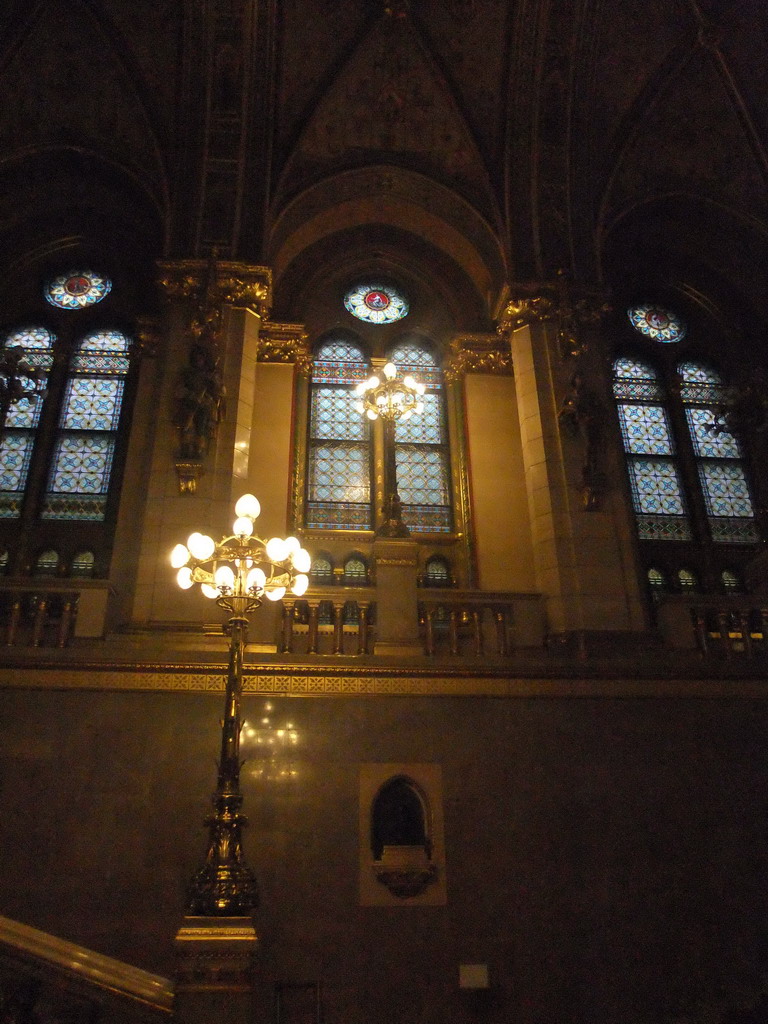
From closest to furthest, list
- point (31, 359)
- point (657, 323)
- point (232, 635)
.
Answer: point (232, 635) < point (31, 359) < point (657, 323)

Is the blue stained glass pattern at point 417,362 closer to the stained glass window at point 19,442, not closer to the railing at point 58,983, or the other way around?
the stained glass window at point 19,442

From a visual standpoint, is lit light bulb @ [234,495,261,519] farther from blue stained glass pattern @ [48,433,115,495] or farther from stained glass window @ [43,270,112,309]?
stained glass window @ [43,270,112,309]

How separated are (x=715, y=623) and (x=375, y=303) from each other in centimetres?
Result: 857

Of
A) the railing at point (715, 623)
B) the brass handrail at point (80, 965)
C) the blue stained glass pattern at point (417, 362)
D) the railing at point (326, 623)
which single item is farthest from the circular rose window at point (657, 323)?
the brass handrail at point (80, 965)

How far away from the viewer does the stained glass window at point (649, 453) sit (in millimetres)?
13930

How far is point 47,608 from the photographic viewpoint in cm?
938

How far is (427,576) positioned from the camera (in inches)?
509

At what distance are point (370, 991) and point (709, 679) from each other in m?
5.05

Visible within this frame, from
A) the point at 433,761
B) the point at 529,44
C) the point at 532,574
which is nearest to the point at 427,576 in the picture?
the point at 532,574

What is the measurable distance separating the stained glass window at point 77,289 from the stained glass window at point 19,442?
1197 millimetres

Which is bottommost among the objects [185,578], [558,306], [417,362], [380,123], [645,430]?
[185,578]

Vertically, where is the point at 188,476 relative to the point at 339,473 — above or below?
below

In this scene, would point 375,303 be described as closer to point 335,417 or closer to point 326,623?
point 335,417

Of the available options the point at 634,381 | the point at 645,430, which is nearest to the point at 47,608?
the point at 645,430
